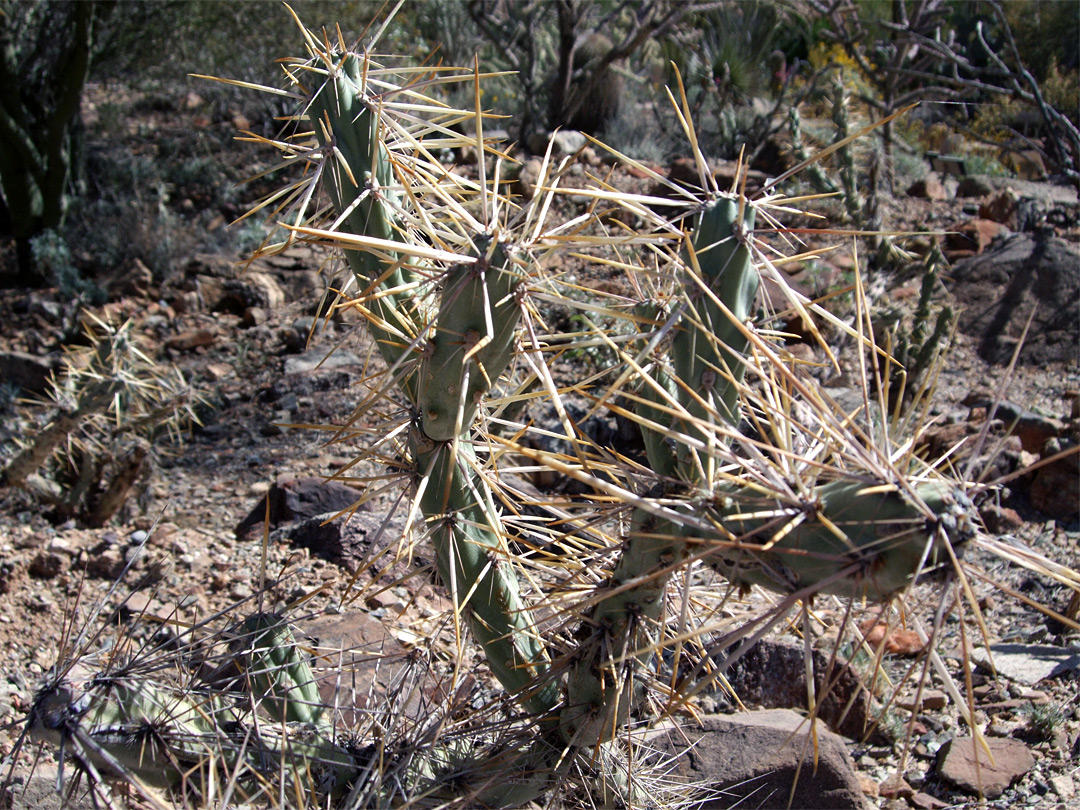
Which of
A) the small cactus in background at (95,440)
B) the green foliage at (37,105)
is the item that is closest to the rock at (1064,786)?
the small cactus in background at (95,440)

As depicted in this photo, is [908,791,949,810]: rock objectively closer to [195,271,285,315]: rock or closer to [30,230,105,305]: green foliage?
[195,271,285,315]: rock

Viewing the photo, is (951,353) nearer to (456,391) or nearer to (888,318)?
(888,318)

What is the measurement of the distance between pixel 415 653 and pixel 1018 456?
3147 mm

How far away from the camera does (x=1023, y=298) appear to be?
18.1 ft

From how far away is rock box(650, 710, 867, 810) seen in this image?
2.18 metres

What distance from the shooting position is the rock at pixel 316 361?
488 centimetres

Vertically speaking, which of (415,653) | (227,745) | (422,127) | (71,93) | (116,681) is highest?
(71,93)

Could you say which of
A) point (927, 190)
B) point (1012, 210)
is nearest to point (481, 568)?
point (1012, 210)

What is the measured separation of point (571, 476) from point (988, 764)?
1.92 m

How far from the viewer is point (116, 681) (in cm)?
139

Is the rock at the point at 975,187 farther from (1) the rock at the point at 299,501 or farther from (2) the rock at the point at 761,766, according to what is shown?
(2) the rock at the point at 761,766

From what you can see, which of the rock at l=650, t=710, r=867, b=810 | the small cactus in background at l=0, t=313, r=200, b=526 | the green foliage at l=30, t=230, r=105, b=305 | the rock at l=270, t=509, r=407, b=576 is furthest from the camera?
the green foliage at l=30, t=230, r=105, b=305

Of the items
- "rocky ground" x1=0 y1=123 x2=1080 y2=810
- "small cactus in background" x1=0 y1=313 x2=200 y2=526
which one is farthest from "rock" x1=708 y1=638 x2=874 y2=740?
A: "small cactus in background" x1=0 y1=313 x2=200 y2=526

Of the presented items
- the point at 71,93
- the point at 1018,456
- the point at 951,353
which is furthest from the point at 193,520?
the point at 71,93
